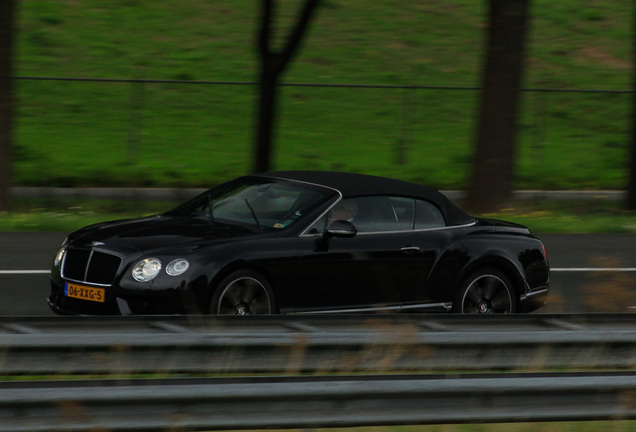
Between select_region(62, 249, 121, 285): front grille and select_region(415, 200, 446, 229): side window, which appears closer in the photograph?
select_region(62, 249, 121, 285): front grille

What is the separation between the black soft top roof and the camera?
9.27 metres

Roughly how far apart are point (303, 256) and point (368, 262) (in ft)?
1.98

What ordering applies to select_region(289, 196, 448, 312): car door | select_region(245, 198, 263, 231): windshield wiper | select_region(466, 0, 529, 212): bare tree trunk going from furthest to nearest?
select_region(466, 0, 529, 212): bare tree trunk < select_region(245, 198, 263, 231): windshield wiper < select_region(289, 196, 448, 312): car door

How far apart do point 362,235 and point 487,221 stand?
1.50 m

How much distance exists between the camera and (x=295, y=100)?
25.4 meters

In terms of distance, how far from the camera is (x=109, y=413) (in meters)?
4.77

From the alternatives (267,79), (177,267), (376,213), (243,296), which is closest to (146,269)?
(177,267)

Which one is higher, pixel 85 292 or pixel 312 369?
pixel 312 369

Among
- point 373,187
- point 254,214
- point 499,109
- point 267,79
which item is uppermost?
point 267,79

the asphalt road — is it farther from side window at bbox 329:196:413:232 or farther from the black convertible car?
side window at bbox 329:196:413:232

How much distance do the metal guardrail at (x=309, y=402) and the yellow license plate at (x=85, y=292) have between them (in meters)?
3.24

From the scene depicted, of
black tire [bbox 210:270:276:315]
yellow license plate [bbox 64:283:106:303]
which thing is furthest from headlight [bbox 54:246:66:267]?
black tire [bbox 210:270:276:315]

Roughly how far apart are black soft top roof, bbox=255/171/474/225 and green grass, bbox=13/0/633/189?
1366 cm

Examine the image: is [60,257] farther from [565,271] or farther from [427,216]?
[565,271]
